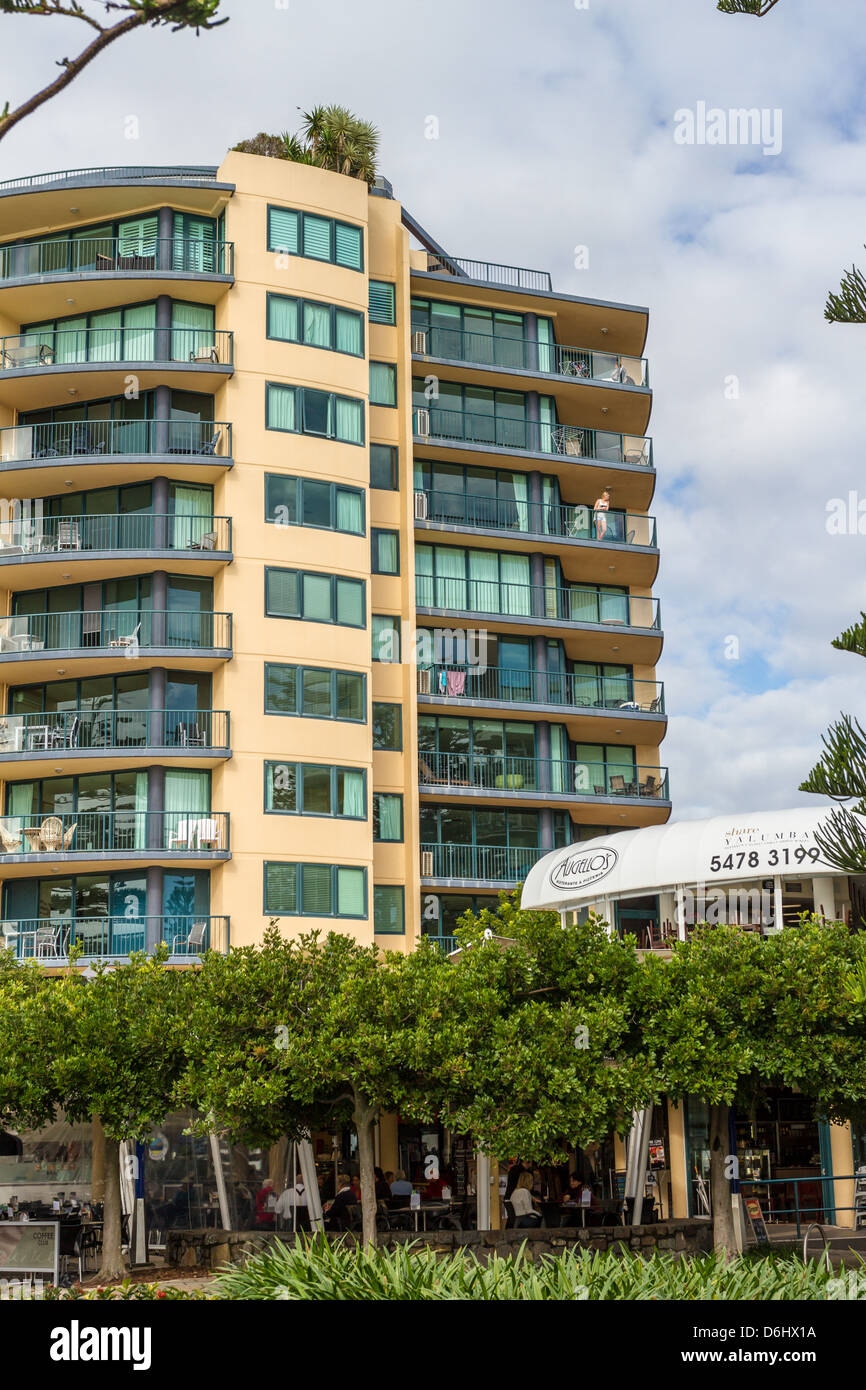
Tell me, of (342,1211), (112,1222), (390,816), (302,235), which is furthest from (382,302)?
(112,1222)

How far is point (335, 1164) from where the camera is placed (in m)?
39.3

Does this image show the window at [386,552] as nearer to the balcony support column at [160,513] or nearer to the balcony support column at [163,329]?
the balcony support column at [160,513]

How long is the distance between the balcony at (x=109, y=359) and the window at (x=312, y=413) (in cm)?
149

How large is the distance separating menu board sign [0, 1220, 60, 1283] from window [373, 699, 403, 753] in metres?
20.0

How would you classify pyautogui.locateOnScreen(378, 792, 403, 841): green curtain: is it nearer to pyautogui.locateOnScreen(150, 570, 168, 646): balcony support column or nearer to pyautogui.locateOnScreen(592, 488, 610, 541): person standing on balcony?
pyautogui.locateOnScreen(150, 570, 168, 646): balcony support column

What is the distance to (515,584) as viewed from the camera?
46.6m

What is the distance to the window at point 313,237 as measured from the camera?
41.9 m

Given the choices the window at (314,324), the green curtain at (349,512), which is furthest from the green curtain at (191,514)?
the window at (314,324)

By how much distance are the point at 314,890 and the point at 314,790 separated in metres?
2.54

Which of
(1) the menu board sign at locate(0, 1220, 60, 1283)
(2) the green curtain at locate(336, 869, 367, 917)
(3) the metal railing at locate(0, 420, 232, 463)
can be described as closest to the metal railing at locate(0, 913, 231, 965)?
(2) the green curtain at locate(336, 869, 367, 917)

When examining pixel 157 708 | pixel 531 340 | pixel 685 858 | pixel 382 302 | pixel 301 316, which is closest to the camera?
pixel 685 858

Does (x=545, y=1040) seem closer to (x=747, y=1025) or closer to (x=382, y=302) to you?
(x=747, y=1025)

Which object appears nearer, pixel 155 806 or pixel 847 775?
pixel 847 775
